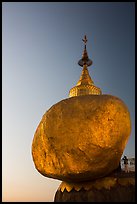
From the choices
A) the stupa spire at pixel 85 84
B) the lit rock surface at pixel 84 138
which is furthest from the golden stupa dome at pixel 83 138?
the stupa spire at pixel 85 84

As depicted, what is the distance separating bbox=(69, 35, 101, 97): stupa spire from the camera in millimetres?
13331

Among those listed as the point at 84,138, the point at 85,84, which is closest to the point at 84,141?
Result: the point at 84,138

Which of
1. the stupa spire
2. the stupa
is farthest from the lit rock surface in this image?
the stupa spire

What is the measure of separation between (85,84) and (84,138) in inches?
155

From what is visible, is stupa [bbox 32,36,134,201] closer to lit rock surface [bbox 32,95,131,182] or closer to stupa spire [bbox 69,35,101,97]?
lit rock surface [bbox 32,95,131,182]

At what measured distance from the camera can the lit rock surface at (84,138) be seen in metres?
10.4

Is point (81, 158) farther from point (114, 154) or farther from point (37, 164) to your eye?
point (37, 164)

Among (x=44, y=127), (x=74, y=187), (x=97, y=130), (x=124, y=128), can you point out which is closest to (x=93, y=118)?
(x=97, y=130)

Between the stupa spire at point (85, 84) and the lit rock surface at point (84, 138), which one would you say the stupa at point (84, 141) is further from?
the stupa spire at point (85, 84)

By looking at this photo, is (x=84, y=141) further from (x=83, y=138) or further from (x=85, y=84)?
(x=85, y=84)

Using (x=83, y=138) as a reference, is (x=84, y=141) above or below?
below

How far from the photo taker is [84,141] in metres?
10.5

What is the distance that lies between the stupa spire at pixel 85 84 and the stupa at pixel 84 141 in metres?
1.86

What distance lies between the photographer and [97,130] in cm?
1059
